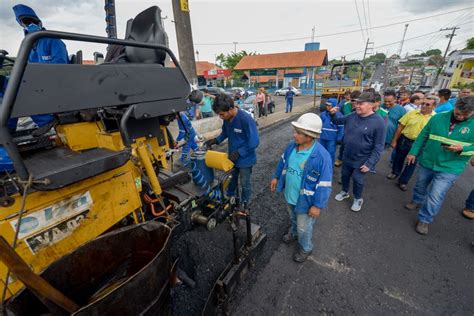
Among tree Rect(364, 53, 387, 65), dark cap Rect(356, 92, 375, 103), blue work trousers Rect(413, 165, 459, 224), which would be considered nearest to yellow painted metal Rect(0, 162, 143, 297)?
dark cap Rect(356, 92, 375, 103)

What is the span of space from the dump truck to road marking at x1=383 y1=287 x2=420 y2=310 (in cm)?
151

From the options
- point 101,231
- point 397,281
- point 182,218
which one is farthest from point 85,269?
point 397,281

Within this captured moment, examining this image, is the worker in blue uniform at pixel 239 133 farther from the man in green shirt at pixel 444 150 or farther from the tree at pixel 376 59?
the tree at pixel 376 59

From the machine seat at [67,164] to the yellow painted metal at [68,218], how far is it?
0.18m

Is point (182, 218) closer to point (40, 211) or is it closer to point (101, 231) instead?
point (101, 231)

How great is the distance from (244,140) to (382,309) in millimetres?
2373

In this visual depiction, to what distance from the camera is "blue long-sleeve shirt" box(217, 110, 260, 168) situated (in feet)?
9.66

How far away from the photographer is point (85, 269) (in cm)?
133

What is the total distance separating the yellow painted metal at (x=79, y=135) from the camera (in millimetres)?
1520

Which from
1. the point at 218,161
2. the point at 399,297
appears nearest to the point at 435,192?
the point at 399,297

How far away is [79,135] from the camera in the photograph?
1.57m

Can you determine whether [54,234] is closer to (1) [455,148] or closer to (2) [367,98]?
(2) [367,98]

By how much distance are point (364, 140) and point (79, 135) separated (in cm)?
345

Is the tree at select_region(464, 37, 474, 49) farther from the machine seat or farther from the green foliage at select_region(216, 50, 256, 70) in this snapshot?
the machine seat
